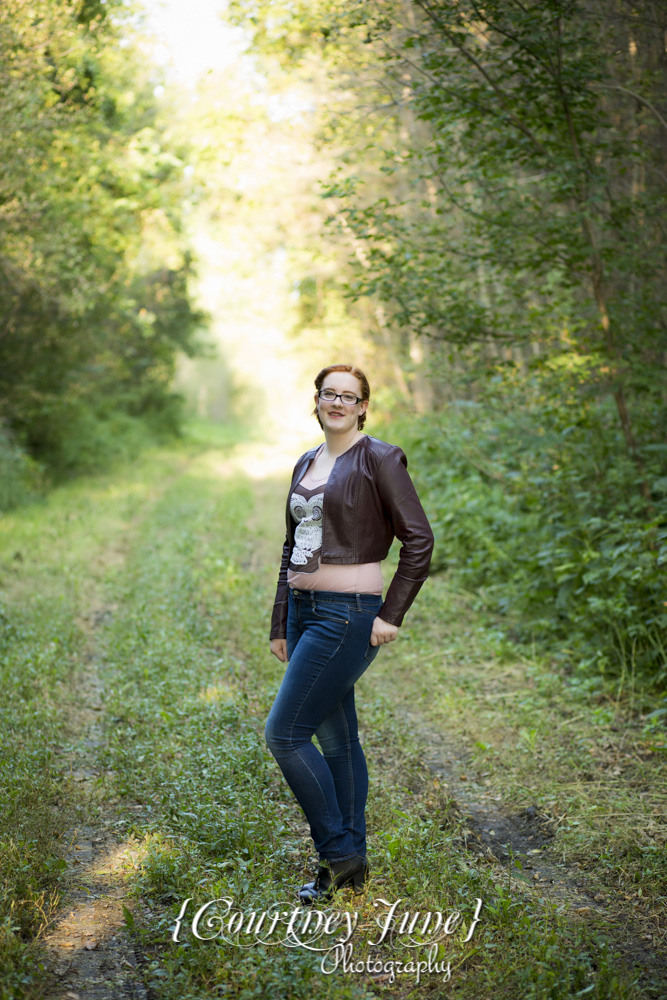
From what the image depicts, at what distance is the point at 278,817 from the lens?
443cm

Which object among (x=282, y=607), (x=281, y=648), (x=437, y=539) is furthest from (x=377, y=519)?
(x=437, y=539)

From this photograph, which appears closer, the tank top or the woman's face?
the tank top

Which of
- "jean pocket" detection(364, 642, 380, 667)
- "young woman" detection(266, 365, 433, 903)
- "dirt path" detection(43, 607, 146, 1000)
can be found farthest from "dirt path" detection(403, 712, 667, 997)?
"dirt path" detection(43, 607, 146, 1000)

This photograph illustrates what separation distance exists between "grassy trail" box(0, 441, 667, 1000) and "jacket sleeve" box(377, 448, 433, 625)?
4.26 ft

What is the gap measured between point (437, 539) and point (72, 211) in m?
9.07

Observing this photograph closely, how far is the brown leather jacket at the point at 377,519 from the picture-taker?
351cm

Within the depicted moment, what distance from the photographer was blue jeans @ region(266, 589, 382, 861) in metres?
3.46

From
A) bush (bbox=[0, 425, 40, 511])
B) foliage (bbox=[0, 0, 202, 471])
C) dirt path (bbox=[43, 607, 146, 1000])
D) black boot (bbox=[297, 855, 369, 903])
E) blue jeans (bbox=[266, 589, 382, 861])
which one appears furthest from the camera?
bush (bbox=[0, 425, 40, 511])

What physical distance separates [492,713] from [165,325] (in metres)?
24.9

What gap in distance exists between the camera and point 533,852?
4336 millimetres

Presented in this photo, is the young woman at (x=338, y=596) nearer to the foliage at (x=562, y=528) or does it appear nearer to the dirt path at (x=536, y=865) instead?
the dirt path at (x=536, y=865)

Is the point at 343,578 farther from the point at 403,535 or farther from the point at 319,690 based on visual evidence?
the point at 319,690

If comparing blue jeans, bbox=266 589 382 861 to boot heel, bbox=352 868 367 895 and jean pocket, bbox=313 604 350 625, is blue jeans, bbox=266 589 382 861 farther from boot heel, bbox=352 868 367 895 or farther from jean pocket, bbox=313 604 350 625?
boot heel, bbox=352 868 367 895

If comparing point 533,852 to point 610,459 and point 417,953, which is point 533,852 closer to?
point 417,953
